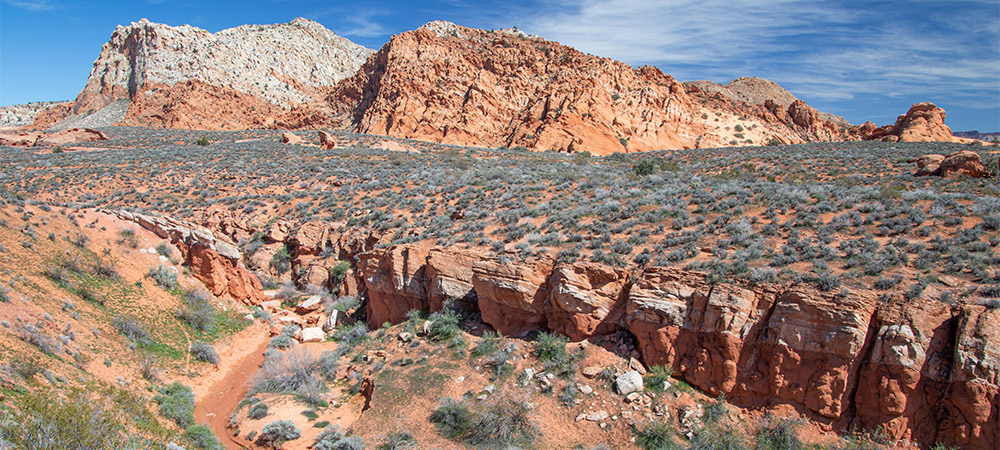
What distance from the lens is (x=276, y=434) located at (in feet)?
31.9

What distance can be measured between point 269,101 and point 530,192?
47633mm

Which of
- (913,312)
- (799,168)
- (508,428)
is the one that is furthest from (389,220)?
(799,168)

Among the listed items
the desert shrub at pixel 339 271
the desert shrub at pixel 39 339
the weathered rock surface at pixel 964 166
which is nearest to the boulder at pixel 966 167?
the weathered rock surface at pixel 964 166

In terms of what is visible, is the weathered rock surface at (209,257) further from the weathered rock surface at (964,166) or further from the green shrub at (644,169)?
the weathered rock surface at (964,166)

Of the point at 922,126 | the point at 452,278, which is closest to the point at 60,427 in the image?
the point at 452,278

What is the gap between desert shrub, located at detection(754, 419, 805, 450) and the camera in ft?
26.4

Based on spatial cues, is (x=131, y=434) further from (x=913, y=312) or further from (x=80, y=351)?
(x=913, y=312)

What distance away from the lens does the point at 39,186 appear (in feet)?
71.7

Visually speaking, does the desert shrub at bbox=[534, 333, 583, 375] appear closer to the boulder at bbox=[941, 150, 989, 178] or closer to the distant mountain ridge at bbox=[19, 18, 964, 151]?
the boulder at bbox=[941, 150, 989, 178]

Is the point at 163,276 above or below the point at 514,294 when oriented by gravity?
below

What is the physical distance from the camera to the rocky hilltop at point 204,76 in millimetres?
49500

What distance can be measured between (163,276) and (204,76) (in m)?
47.4

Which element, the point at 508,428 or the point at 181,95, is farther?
the point at 181,95

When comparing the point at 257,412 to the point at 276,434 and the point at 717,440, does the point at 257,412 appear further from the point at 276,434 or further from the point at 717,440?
the point at 717,440
